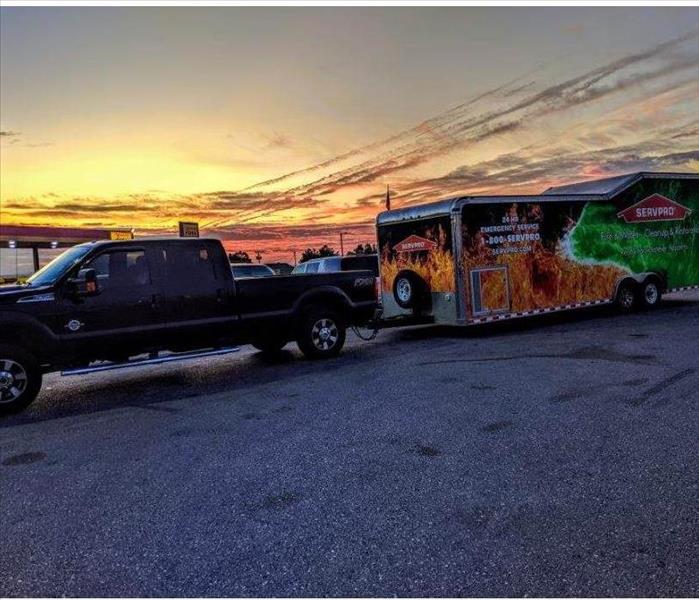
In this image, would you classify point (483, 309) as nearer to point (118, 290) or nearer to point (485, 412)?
point (485, 412)

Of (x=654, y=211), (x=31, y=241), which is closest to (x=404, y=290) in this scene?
(x=654, y=211)

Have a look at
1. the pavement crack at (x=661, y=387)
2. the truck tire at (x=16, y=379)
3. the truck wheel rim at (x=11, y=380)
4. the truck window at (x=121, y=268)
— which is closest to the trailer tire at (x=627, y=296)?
the pavement crack at (x=661, y=387)

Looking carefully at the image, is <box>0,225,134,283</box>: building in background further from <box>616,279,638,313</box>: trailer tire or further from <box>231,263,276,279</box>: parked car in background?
<box>616,279,638,313</box>: trailer tire

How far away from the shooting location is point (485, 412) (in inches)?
256

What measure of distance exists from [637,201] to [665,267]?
2059mm

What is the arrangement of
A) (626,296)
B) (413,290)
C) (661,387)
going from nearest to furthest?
(661,387) < (413,290) < (626,296)

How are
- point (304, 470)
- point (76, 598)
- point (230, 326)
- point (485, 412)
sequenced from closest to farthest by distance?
1. point (76, 598)
2. point (304, 470)
3. point (485, 412)
4. point (230, 326)

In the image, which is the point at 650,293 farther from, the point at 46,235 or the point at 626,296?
the point at 46,235

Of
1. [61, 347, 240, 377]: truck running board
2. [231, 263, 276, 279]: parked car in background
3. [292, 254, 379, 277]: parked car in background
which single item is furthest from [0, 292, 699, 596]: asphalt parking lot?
[231, 263, 276, 279]: parked car in background

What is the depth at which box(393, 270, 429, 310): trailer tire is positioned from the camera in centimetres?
1289

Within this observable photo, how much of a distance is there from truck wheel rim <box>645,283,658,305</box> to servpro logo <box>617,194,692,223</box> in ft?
5.56

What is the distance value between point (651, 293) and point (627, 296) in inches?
36.4

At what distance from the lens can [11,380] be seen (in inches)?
296

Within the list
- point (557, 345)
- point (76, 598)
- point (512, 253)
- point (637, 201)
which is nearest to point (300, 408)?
point (76, 598)
